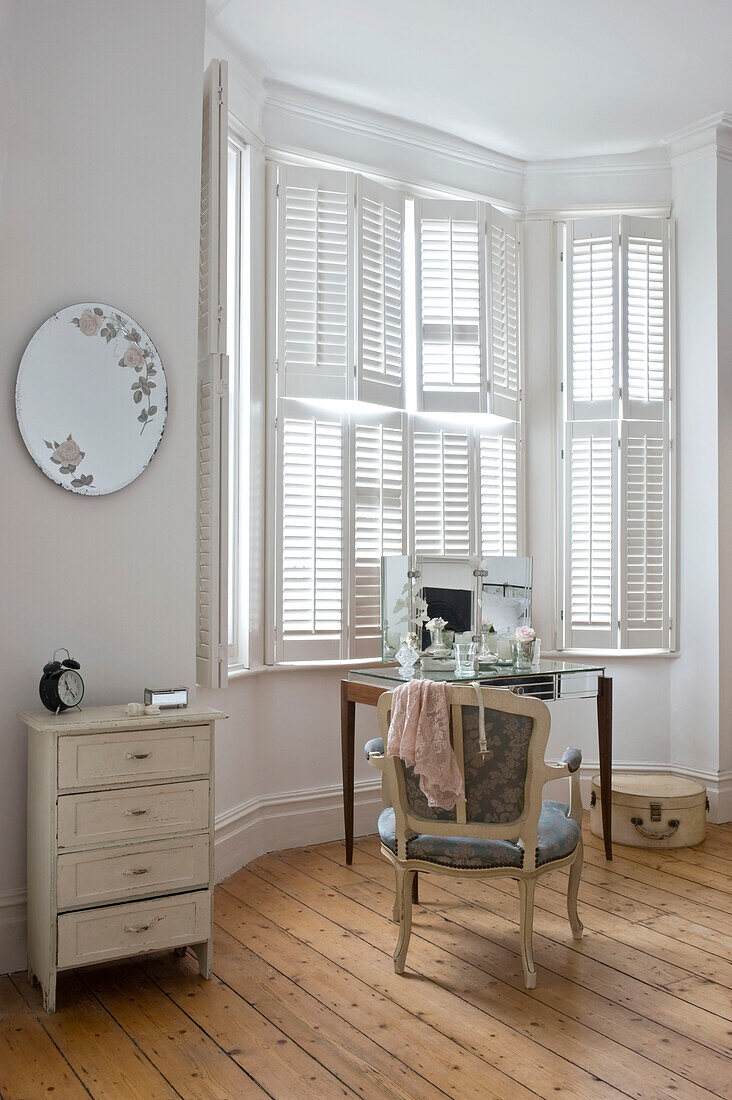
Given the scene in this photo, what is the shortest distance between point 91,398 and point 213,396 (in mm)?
414

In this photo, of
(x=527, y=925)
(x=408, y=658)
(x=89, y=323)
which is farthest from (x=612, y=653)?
(x=89, y=323)

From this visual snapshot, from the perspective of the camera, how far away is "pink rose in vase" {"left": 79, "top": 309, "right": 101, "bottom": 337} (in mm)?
3031

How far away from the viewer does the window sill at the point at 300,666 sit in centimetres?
397

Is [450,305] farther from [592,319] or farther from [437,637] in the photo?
[437,637]

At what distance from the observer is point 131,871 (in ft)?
8.97

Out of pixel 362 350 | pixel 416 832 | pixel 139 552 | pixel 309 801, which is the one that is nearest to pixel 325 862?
pixel 309 801

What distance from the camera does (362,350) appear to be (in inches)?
173

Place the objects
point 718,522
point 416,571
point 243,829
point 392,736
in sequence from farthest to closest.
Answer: point 718,522, point 416,571, point 243,829, point 392,736

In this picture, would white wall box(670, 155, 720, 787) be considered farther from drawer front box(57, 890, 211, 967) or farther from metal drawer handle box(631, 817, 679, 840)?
drawer front box(57, 890, 211, 967)

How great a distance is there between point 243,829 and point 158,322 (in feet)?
Result: 6.84

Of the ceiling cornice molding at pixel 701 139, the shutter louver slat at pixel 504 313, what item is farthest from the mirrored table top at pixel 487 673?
the ceiling cornice molding at pixel 701 139

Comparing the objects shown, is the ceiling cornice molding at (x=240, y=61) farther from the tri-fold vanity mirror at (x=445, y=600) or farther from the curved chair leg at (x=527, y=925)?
the curved chair leg at (x=527, y=925)

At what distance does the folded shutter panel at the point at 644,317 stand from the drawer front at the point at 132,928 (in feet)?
10.8

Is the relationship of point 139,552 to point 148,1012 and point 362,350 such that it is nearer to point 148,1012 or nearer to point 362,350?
point 148,1012
